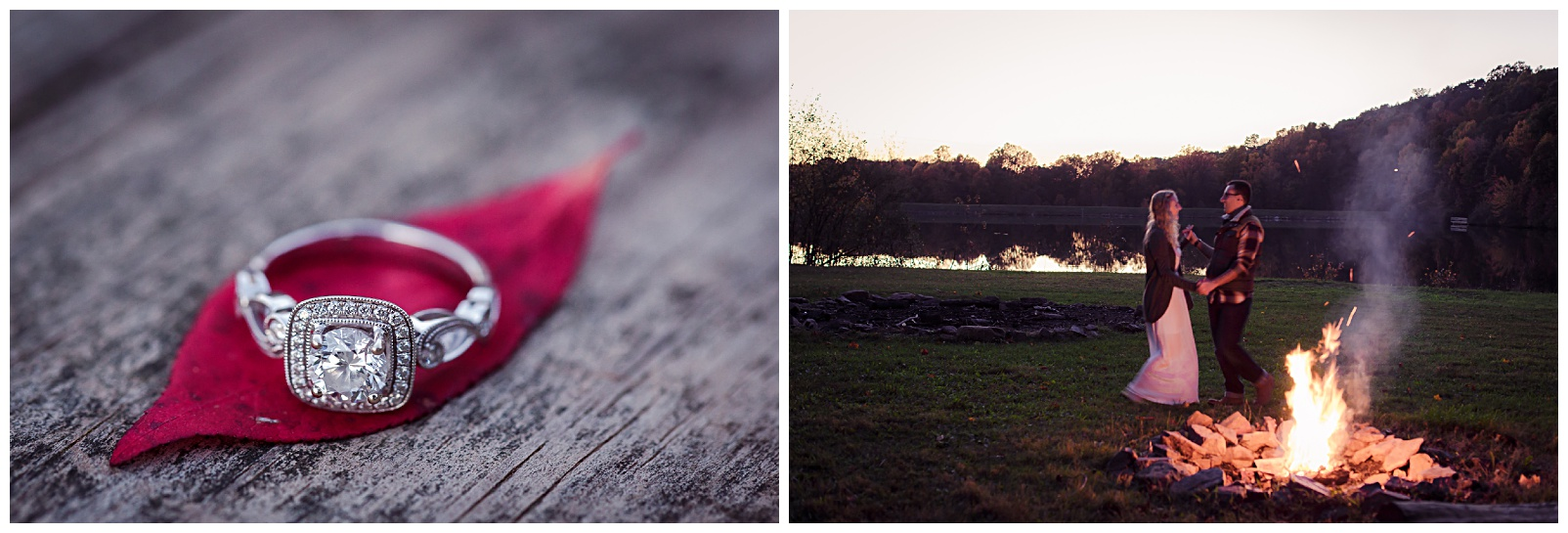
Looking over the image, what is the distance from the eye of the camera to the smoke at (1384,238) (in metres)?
2.96

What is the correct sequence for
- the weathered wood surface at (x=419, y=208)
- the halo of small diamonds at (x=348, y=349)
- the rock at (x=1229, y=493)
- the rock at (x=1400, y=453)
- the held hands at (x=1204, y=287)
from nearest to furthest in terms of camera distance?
the halo of small diamonds at (x=348, y=349)
the weathered wood surface at (x=419, y=208)
the rock at (x=1229, y=493)
the rock at (x=1400, y=453)
the held hands at (x=1204, y=287)

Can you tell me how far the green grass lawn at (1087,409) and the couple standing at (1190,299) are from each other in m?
0.04

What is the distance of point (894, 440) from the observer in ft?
9.71

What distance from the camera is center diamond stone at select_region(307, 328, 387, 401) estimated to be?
7.88 ft

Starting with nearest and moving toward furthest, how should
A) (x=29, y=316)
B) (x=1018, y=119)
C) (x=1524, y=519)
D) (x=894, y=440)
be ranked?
(x=29, y=316)
(x=1524, y=519)
(x=894, y=440)
(x=1018, y=119)

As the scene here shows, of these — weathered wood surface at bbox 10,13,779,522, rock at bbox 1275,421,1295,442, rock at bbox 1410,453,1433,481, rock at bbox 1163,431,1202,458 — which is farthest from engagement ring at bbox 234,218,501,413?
rock at bbox 1410,453,1433,481

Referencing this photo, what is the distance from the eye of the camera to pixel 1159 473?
2754 millimetres

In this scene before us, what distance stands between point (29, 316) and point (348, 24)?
1382mm

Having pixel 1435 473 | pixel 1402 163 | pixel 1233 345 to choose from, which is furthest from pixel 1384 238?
pixel 1435 473

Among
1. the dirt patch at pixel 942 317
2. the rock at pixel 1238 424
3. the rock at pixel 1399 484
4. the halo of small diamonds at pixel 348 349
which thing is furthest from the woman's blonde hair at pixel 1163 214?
the halo of small diamonds at pixel 348 349

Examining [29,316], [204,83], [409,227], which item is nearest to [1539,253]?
[409,227]

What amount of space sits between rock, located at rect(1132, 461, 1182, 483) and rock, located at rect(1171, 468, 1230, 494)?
22 mm

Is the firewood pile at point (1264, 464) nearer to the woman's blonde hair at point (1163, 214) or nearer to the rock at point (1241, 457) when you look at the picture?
the rock at point (1241, 457)

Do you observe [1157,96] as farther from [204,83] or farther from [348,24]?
[204,83]
